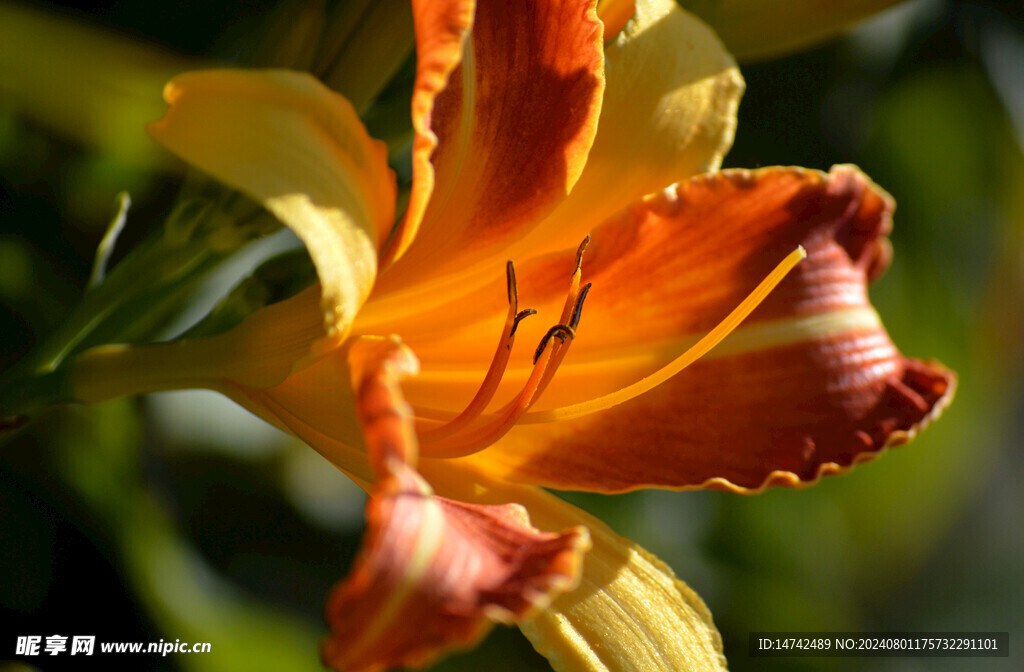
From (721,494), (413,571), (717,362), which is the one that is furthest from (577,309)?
(721,494)

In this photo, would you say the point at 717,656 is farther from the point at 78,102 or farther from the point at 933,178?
the point at 933,178

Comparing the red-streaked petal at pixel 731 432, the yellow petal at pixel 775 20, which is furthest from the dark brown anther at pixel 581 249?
the yellow petal at pixel 775 20

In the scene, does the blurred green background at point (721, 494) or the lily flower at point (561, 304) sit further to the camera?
the blurred green background at point (721, 494)

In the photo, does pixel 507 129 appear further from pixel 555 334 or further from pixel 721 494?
pixel 721 494

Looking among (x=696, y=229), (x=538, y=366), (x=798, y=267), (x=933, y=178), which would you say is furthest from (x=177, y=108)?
(x=933, y=178)

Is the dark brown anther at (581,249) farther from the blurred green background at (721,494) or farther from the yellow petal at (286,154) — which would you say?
the blurred green background at (721,494)

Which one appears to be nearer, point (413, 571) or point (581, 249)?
point (413, 571)

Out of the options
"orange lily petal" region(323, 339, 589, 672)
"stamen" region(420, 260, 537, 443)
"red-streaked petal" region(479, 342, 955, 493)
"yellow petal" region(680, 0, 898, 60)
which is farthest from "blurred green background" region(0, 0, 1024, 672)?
"orange lily petal" region(323, 339, 589, 672)
